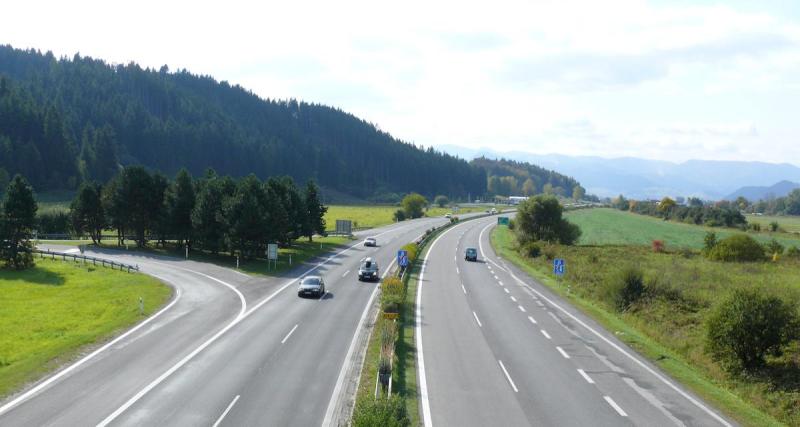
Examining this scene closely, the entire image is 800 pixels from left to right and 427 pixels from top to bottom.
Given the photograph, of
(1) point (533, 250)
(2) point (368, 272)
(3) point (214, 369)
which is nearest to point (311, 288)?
(2) point (368, 272)

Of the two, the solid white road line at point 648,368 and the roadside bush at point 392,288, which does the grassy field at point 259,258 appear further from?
the solid white road line at point 648,368

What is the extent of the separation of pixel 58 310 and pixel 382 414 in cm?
3001

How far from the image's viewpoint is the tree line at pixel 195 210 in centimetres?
5488

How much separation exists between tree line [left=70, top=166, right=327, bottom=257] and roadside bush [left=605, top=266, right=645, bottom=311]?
111ft

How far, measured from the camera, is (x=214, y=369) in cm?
2209

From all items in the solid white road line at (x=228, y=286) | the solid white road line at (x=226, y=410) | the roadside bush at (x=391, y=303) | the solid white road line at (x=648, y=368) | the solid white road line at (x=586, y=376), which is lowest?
the solid white road line at (x=648, y=368)

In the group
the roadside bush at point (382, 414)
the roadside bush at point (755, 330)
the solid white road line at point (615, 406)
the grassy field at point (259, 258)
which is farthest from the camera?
the grassy field at point (259, 258)

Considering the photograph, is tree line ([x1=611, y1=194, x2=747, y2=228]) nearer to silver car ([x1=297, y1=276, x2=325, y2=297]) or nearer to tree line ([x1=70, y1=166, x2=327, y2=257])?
tree line ([x1=70, y1=166, x2=327, y2=257])

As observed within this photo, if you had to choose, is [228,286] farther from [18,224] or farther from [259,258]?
[18,224]

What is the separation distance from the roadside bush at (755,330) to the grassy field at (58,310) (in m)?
29.0

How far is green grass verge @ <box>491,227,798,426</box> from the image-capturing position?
68.1ft

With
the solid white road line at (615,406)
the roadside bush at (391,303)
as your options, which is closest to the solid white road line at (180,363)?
the roadside bush at (391,303)

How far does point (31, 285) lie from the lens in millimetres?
43438

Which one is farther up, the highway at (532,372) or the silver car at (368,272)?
the silver car at (368,272)
